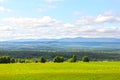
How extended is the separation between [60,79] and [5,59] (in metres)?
63.4

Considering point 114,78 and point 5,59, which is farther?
point 5,59

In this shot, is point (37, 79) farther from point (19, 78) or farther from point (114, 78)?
point (114, 78)

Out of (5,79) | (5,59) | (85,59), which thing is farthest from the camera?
(85,59)

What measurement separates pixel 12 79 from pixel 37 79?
3.28m

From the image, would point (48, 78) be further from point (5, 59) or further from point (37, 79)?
point (5, 59)

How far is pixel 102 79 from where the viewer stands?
44.4 metres

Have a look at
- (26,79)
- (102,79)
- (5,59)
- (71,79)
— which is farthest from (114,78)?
(5,59)

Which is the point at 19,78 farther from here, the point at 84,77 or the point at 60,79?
the point at 84,77

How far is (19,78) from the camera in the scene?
149ft

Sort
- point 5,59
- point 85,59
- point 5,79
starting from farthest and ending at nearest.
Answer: point 85,59
point 5,59
point 5,79

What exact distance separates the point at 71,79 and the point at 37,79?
4.46 m

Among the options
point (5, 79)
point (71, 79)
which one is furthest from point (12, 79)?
point (71, 79)

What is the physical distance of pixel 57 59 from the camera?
113 m

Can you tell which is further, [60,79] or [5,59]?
[5,59]
